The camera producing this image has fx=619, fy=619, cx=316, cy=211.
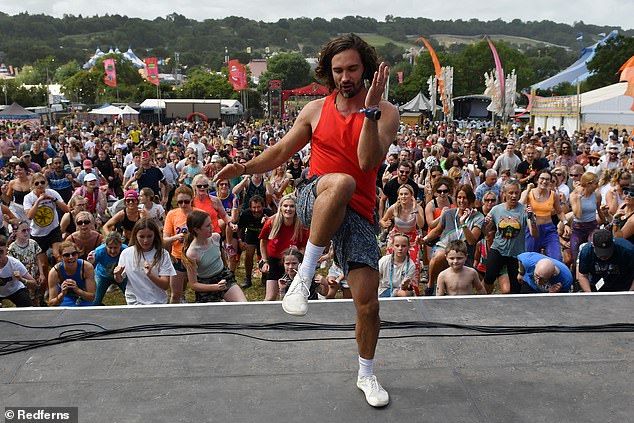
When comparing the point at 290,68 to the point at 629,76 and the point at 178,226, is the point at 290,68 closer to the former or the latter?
the point at 629,76

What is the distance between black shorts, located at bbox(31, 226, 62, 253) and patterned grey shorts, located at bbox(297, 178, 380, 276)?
5.12 m

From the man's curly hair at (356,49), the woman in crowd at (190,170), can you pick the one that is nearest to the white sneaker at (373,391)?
the man's curly hair at (356,49)

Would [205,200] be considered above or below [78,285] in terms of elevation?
above

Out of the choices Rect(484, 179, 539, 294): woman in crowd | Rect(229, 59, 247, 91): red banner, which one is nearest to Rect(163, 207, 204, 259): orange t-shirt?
Rect(484, 179, 539, 294): woman in crowd

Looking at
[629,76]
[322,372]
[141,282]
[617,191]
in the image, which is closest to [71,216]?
[141,282]

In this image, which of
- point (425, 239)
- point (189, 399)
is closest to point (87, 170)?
point (425, 239)

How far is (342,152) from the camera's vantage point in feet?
9.62

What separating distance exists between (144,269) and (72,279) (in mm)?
861

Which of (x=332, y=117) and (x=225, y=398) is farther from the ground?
(x=332, y=117)

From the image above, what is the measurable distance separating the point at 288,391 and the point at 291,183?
244 inches

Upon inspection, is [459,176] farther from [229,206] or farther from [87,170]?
[87,170]

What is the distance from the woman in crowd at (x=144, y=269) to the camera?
522cm

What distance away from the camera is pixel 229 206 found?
824 centimetres

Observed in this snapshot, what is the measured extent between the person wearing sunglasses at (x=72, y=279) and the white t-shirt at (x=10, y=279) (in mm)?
280
